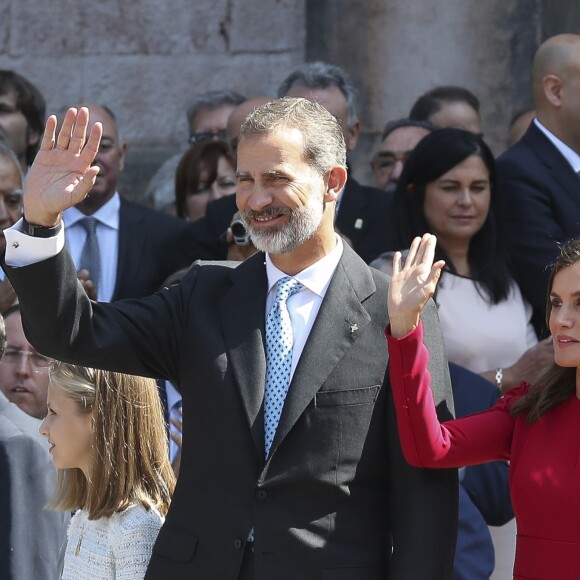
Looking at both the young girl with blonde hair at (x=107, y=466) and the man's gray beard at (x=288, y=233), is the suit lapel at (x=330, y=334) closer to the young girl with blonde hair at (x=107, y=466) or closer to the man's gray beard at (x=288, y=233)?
the man's gray beard at (x=288, y=233)

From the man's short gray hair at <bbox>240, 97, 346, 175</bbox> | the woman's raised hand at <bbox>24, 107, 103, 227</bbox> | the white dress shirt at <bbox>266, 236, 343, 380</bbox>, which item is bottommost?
the white dress shirt at <bbox>266, 236, 343, 380</bbox>

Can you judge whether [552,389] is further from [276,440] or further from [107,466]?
[107,466]

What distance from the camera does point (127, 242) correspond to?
6.36 metres

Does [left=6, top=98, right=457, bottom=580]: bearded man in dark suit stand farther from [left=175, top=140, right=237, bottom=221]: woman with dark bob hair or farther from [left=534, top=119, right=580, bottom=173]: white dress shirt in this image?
[left=175, top=140, right=237, bottom=221]: woman with dark bob hair

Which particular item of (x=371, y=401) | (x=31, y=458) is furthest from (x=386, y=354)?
(x=31, y=458)

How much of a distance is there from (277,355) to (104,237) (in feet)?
9.24

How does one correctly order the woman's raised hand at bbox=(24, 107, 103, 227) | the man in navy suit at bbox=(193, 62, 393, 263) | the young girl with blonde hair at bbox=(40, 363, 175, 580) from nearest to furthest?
1. the woman's raised hand at bbox=(24, 107, 103, 227)
2. the young girl with blonde hair at bbox=(40, 363, 175, 580)
3. the man in navy suit at bbox=(193, 62, 393, 263)

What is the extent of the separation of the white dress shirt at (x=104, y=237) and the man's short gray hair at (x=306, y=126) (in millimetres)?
2515

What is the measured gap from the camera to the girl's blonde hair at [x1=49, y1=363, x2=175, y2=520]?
4.14m

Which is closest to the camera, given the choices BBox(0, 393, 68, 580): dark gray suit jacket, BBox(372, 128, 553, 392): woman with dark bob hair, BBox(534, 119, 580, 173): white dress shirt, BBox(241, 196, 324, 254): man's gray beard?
BBox(241, 196, 324, 254): man's gray beard

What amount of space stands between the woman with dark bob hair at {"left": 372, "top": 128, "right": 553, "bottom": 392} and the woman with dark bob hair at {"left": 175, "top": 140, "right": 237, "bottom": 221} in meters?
1.28

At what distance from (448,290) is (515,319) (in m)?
0.27

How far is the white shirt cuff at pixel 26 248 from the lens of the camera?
138 inches

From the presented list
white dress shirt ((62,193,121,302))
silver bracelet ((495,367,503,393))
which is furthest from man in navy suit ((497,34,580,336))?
white dress shirt ((62,193,121,302))
